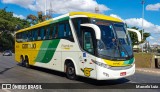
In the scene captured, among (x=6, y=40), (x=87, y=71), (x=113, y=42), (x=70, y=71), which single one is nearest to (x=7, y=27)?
(x=6, y=40)

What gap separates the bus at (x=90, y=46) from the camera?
1133 cm

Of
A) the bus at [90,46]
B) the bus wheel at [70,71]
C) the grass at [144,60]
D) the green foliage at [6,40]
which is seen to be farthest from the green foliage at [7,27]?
the bus wheel at [70,71]

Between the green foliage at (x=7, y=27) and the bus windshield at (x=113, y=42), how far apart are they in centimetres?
6476

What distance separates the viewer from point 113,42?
38.2 ft

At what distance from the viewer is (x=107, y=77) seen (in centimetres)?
1130

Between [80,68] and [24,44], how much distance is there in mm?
9431

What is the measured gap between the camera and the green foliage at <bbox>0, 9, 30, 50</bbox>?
7394cm

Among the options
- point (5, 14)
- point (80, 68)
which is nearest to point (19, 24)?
point (5, 14)

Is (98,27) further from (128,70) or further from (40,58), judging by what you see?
(40,58)

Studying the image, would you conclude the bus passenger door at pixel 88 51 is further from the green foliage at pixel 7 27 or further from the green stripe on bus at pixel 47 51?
the green foliage at pixel 7 27

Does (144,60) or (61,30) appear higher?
(61,30)

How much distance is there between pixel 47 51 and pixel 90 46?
509 cm

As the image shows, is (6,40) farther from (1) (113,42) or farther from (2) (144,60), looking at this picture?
(1) (113,42)

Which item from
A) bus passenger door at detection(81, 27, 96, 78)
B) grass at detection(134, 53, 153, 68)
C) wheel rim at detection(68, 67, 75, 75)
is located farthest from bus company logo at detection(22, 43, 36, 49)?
grass at detection(134, 53, 153, 68)
